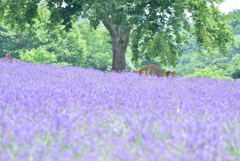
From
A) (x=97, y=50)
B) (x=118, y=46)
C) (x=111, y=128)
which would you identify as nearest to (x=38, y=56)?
(x=97, y=50)

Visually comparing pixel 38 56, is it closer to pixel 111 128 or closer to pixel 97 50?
pixel 97 50

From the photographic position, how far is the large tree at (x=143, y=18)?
15375mm

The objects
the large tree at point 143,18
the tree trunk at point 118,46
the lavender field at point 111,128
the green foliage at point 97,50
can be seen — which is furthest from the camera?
the green foliage at point 97,50

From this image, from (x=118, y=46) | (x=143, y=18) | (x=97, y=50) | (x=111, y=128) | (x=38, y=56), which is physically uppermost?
(x=143, y=18)

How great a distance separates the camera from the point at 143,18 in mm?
15500

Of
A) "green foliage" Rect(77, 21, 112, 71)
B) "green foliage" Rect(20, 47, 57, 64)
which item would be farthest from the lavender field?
"green foliage" Rect(77, 21, 112, 71)

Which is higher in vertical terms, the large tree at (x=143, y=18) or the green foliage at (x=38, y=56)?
the large tree at (x=143, y=18)

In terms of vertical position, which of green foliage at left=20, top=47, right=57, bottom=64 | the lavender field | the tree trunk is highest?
the tree trunk

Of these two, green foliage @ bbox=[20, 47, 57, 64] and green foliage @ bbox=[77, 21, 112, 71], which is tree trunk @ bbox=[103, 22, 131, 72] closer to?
green foliage @ bbox=[20, 47, 57, 64]

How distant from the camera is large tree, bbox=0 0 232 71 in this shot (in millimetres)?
15375

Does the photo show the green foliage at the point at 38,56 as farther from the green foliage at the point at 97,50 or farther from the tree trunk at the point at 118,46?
the tree trunk at the point at 118,46

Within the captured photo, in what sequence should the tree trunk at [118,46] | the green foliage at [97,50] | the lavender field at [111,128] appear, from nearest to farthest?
the lavender field at [111,128] < the tree trunk at [118,46] < the green foliage at [97,50]

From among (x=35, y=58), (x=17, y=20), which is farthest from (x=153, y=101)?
(x=35, y=58)

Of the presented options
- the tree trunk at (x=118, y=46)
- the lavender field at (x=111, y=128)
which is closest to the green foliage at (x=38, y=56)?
the tree trunk at (x=118, y=46)
